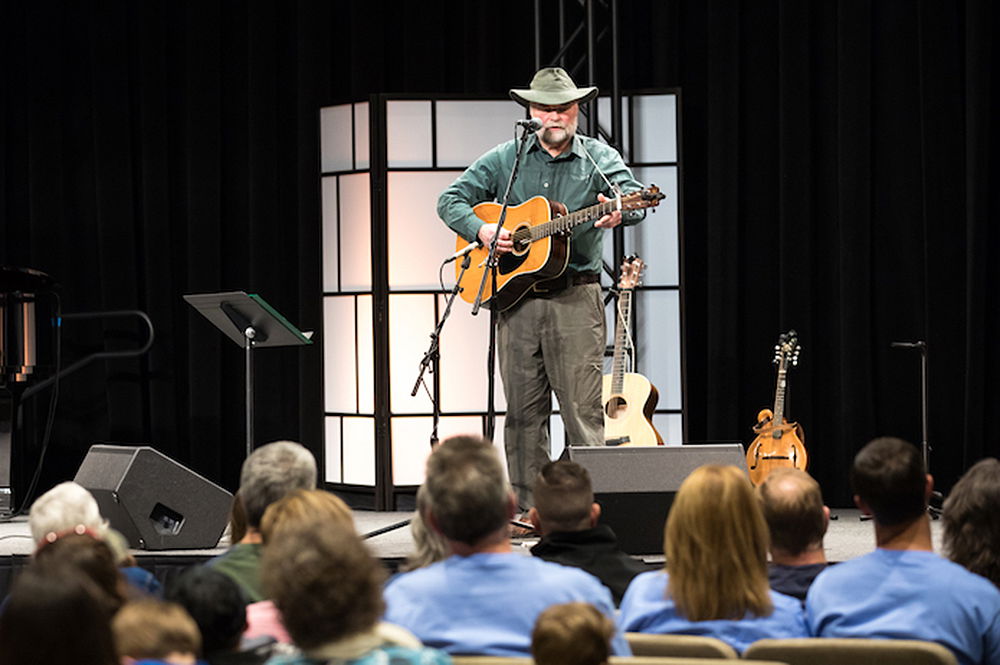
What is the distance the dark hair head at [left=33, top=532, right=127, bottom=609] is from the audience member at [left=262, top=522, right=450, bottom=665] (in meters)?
0.53

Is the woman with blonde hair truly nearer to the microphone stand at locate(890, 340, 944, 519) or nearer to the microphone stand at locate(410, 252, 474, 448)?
the microphone stand at locate(410, 252, 474, 448)

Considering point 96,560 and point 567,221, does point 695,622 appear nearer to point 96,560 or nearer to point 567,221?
point 96,560

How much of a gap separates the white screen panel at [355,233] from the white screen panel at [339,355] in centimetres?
12

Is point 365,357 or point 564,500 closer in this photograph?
point 564,500

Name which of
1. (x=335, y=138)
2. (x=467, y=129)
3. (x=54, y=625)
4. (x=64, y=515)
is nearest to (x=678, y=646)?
(x=54, y=625)

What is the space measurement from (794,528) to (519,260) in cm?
249

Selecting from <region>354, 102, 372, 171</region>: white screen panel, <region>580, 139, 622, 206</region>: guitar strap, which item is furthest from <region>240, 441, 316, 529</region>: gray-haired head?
<region>354, 102, 372, 171</region>: white screen panel

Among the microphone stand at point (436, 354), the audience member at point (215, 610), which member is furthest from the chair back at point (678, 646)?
the microphone stand at point (436, 354)

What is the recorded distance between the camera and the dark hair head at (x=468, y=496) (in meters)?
2.57

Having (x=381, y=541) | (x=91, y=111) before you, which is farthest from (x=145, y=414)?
(x=381, y=541)

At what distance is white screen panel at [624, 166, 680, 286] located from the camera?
7.20 meters

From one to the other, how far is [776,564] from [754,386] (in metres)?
4.47

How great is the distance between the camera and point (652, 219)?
7227 millimetres

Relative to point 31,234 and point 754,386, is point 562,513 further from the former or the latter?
point 31,234
